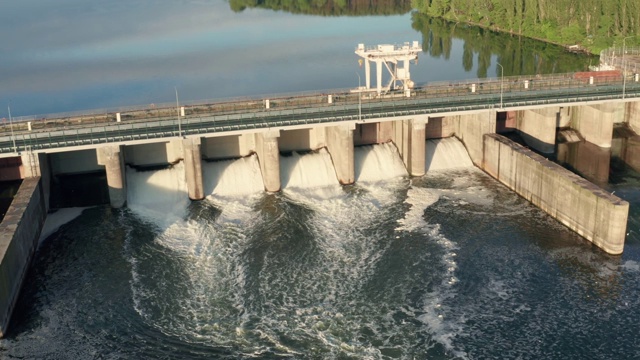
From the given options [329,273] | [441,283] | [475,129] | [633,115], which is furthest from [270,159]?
[633,115]

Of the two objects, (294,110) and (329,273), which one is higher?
(294,110)

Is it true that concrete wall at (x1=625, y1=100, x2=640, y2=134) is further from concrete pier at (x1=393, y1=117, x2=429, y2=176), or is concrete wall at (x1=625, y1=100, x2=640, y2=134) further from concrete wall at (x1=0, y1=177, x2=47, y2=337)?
concrete wall at (x1=0, y1=177, x2=47, y2=337)

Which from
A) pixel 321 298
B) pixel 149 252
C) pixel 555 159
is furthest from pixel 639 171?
pixel 149 252

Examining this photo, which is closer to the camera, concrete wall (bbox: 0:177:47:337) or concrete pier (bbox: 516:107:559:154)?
concrete wall (bbox: 0:177:47:337)

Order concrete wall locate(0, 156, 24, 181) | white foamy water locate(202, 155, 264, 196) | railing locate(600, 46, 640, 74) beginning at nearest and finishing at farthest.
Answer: concrete wall locate(0, 156, 24, 181) < white foamy water locate(202, 155, 264, 196) < railing locate(600, 46, 640, 74)

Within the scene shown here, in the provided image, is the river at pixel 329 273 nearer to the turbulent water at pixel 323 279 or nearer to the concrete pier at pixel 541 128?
the turbulent water at pixel 323 279

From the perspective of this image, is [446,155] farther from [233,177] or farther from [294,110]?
[233,177]

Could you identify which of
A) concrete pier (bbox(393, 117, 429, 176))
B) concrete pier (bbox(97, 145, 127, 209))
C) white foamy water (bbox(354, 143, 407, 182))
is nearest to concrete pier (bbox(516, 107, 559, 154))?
concrete pier (bbox(393, 117, 429, 176))
